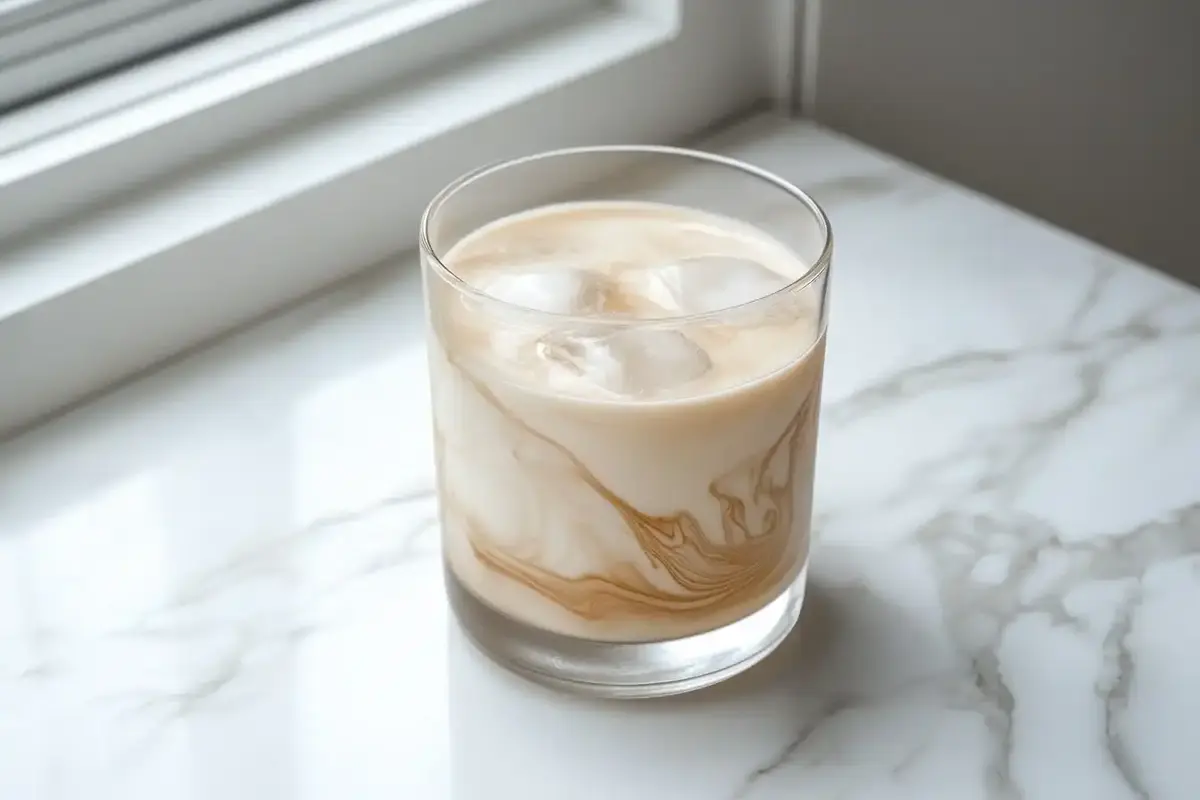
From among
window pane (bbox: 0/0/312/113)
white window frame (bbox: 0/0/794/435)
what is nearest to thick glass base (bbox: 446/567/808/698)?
white window frame (bbox: 0/0/794/435)

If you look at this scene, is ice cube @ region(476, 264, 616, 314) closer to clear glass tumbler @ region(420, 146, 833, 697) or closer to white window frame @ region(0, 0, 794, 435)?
clear glass tumbler @ region(420, 146, 833, 697)

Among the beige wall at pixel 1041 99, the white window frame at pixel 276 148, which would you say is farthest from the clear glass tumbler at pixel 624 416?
the beige wall at pixel 1041 99

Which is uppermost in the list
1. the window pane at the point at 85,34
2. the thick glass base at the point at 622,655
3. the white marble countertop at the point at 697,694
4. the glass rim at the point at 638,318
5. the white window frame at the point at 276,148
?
the glass rim at the point at 638,318

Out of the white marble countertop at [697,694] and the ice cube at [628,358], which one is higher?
the ice cube at [628,358]

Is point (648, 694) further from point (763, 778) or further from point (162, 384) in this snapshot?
point (162, 384)

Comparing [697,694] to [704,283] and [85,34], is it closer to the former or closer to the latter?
[704,283]

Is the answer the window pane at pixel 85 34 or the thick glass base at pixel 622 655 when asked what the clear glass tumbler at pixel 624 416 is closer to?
the thick glass base at pixel 622 655

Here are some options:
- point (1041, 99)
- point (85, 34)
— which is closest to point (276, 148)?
point (85, 34)

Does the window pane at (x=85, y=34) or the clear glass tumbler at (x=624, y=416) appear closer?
the clear glass tumbler at (x=624, y=416)
